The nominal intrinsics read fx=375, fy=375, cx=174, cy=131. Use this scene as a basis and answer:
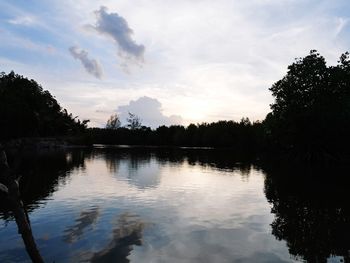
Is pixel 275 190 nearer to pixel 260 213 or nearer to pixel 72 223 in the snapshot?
pixel 260 213

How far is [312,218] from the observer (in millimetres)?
26922

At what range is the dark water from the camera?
17812mm

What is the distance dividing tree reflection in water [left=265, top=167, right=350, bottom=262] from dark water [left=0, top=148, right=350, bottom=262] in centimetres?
6

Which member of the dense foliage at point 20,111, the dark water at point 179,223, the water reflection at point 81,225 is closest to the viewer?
the dark water at point 179,223

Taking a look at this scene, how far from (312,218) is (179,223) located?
9947 mm

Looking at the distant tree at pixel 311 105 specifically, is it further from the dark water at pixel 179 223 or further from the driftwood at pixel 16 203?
the driftwood at pixel 16 203

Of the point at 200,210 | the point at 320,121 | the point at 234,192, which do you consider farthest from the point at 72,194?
the point at 320,121

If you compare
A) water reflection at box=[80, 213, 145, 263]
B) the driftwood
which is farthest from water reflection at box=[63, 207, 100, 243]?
the driftwood

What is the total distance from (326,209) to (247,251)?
47.9 feet

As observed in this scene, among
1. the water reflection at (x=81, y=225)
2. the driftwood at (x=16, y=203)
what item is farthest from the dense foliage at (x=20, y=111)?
the driftwood at (x=16, y=203)

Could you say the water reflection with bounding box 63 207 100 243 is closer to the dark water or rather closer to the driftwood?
the dark water

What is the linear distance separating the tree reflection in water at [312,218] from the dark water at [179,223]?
0.19 ft

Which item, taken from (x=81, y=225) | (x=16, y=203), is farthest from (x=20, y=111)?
(x=16, y=203)

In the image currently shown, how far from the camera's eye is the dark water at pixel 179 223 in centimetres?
1781
